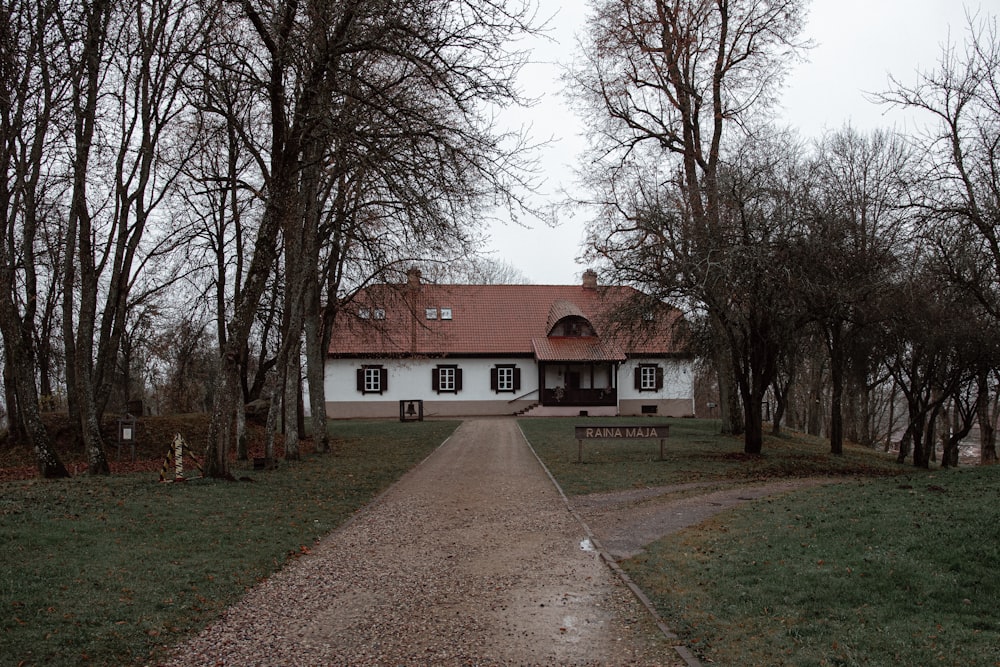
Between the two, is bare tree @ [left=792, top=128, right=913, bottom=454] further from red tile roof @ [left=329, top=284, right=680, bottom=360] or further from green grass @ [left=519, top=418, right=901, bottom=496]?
red tile roof @ [left=329, top=284, right=680, bottom=360]

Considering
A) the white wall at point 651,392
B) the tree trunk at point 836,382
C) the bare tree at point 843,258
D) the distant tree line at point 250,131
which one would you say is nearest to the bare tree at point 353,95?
the distant tree line at point 250,131

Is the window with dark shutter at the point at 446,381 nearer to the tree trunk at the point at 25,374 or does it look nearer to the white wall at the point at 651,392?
the white wall at the point at 651,392

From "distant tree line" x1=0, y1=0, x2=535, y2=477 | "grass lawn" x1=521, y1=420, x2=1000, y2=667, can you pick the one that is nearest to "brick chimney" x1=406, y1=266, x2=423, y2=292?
"distant tree line" x1=0, y1=0, x2=535, y2=477

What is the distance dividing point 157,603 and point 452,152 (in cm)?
705

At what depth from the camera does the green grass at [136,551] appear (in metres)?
5.72

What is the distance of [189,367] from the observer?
30.2 metres

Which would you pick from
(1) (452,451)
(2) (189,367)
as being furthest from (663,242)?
(2) (189,367)

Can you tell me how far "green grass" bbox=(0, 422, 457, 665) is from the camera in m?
5.72

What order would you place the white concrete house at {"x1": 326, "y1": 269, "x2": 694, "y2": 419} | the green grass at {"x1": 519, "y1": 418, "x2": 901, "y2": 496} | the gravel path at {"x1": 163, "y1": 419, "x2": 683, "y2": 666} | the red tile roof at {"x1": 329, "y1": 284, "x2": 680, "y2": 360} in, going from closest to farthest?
the gravel path at {"x1": 163, "y1": 419, "x2": 683, "y2": 666} < the green grass at {"x1": 519, "y1": 418, "x2": 901, "y2": 496} < the red tile roof at {"x1": 329, "y1": 284, "x2": 680, "y2": 360} < the white concrete house at {"x1": 326, "y1": 269, "x2": 694, "y2": 419}

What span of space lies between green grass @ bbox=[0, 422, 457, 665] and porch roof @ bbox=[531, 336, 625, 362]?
26019 millimetres

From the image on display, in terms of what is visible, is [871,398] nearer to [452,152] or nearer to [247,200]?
[247,200]

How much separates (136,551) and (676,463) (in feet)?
43.4

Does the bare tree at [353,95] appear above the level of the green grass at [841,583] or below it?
above

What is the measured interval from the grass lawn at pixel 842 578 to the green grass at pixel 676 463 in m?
3.69
